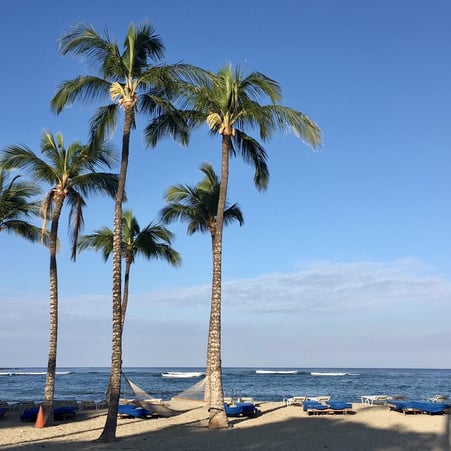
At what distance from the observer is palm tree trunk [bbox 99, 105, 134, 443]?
1595cm

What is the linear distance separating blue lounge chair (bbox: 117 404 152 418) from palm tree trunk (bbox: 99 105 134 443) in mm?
4918

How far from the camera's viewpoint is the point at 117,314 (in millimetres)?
16328

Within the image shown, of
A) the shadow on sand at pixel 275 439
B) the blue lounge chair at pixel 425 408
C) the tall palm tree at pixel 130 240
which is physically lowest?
the shadow on sand at pixel 275 439

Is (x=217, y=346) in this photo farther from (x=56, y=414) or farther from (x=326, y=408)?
(x=56, y=414)

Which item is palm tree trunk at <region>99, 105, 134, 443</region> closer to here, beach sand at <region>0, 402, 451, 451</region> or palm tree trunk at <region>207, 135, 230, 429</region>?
beach sand at <region>0, 402, 451, 451</region>

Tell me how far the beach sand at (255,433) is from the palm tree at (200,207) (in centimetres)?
919

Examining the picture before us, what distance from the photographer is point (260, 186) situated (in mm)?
21328

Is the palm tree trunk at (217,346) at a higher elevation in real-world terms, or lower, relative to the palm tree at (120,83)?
lower

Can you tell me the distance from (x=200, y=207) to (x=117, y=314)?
11693mm

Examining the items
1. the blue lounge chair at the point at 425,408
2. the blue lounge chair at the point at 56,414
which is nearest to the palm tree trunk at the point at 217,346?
the blue lounge chair at the point at 56,414

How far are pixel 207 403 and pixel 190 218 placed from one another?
8834 mm

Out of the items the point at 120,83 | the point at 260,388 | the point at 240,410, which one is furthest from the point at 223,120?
the point at 260,388

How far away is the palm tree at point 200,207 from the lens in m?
27.3

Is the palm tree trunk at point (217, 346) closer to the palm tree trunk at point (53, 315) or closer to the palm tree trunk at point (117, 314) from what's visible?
the palm tree trunk at point (117, 314)
